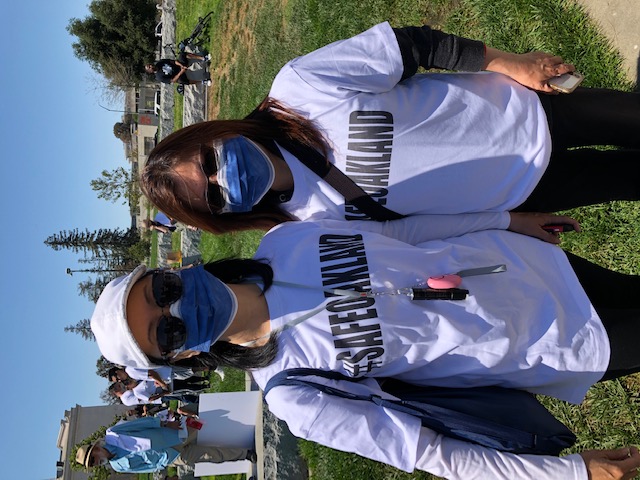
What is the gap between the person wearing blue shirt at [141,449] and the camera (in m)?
8.34

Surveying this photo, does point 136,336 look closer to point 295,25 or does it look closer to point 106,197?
point 295,25

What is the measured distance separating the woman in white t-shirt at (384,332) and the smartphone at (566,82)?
84 cm

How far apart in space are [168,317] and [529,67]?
210 cm

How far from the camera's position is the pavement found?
3867mm

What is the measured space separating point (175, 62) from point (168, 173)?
11.0 metres

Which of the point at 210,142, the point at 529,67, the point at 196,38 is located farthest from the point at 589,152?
the point at 196,38

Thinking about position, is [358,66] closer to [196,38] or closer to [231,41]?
[231,41]

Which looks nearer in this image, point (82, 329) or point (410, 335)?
point (410, 335)

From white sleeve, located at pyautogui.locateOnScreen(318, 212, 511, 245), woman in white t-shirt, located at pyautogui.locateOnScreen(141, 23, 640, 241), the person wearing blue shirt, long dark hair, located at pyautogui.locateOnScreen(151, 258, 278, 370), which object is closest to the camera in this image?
long dark hair, located at pyautogui.locateOnScreen(151, 258, 278, 370)

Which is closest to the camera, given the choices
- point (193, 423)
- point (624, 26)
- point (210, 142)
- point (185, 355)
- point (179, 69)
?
point (185, 355)

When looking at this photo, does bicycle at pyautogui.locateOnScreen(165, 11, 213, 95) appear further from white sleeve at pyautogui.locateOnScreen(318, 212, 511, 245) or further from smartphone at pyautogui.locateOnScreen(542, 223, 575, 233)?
smartphone at pyautogui.locateOnScreen(542, 223, 575, 233)

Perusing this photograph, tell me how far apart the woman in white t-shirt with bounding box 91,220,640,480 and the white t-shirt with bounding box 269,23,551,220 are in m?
0.27

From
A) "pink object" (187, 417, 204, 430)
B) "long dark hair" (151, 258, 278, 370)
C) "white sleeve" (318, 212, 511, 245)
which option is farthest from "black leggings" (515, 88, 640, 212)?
"pink object" (187, 417, 204, 430)

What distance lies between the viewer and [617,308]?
2627mm
